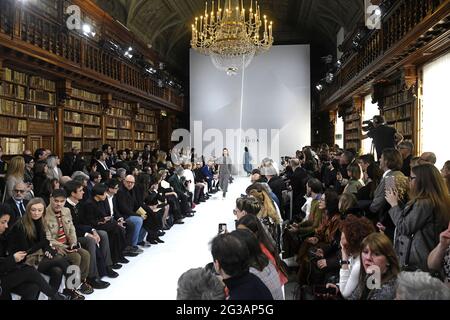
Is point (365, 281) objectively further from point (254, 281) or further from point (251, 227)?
point (251, 227)

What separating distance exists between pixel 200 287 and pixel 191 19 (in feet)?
50.7

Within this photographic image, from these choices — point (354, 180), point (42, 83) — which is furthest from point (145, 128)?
point (354, 180)

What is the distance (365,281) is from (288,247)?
7.40 feet

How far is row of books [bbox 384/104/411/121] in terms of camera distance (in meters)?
7.22

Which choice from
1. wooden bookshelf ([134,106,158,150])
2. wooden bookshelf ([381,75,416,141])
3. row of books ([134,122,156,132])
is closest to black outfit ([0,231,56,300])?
wooden bookshelf ([381,75,416,141])

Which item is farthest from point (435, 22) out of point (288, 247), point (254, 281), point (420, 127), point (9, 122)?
point (9, 122)

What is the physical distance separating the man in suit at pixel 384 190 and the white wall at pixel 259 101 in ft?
41.4

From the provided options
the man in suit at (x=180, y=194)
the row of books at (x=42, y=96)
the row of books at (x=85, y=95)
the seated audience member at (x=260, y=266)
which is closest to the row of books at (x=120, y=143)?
the row of books at (x=85, y=95)

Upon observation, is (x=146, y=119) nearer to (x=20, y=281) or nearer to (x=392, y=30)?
(x=392, y=30)

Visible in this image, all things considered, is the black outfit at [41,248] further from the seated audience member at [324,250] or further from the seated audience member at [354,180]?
the seated audience member at [354,180]

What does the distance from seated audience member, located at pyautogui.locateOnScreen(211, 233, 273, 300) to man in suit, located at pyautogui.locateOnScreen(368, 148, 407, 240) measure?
65.8 inches

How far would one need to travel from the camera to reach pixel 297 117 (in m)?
16.4

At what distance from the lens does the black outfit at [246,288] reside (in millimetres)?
1795

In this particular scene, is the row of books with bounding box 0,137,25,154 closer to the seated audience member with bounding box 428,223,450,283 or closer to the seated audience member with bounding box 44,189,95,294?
the seated audience member with bounding box 44,189,95,294
